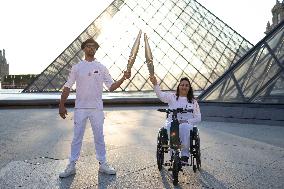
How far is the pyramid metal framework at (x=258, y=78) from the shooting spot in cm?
1211

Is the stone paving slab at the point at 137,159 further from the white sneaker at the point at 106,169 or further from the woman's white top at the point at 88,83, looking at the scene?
the woman's white top at the point at 88,83

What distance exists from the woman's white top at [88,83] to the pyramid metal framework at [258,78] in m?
7.75

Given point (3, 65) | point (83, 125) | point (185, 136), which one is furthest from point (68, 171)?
point (3, 65)

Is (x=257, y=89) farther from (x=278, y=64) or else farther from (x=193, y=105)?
(x=193, y=105)

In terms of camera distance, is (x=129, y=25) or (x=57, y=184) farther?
(x=129, y=25)

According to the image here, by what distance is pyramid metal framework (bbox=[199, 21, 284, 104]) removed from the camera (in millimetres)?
12109

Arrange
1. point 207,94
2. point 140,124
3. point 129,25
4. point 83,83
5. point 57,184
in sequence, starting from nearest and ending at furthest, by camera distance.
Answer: point 57,184, point 83,83, point 140,124, point 207,94, point 129,25

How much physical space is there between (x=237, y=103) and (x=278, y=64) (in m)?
1.91

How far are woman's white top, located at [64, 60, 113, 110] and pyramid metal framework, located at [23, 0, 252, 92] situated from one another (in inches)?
926

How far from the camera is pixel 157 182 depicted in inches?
191

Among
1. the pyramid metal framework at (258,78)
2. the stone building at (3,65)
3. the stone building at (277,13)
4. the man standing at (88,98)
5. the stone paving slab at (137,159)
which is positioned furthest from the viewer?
the stone building at (3,65)

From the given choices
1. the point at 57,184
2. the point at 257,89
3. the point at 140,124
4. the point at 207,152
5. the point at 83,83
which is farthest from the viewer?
the point at 257,89

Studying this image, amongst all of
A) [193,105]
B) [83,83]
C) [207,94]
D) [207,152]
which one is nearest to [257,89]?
[207,94]

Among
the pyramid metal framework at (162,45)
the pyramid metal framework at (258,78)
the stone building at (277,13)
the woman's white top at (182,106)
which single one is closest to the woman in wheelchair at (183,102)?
the woman's white top at (182,106)
